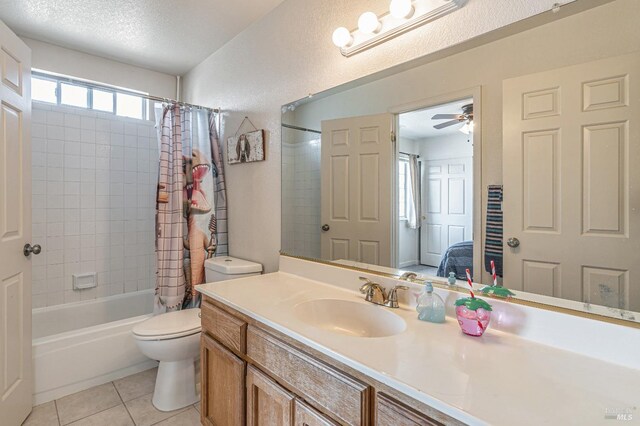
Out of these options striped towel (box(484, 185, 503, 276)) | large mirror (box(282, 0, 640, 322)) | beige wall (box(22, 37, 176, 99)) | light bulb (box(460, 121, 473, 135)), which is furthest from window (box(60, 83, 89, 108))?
striped towel (box(484, 185, 503, 276))

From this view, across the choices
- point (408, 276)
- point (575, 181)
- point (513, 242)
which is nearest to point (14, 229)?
point (408, 276)

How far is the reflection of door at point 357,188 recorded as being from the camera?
4.67 ft

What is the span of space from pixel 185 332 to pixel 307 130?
132 centimetres

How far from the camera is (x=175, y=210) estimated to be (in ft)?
7.39

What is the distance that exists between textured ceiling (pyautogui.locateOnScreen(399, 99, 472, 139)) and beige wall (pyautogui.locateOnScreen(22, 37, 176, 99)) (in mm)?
2600

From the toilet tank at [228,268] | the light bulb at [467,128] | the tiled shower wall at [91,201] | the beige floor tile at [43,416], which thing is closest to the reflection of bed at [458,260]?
the light bulb at [467,128]

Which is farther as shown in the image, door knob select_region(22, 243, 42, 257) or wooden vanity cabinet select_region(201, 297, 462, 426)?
door knob select_region(22, 243, 42, 257)

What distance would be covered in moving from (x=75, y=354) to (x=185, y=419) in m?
0.82

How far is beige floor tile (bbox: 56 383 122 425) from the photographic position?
1781 millimetres

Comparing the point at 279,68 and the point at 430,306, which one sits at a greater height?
the point at 279,68

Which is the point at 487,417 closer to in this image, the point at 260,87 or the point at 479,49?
the point at 479,49

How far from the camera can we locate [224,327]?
4.40 ft

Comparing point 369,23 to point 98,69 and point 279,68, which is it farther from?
point 98,69

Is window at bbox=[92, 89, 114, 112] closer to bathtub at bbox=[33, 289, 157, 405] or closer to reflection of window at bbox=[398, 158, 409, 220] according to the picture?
bathtub at bbox=[33, 289, 157, 405]
